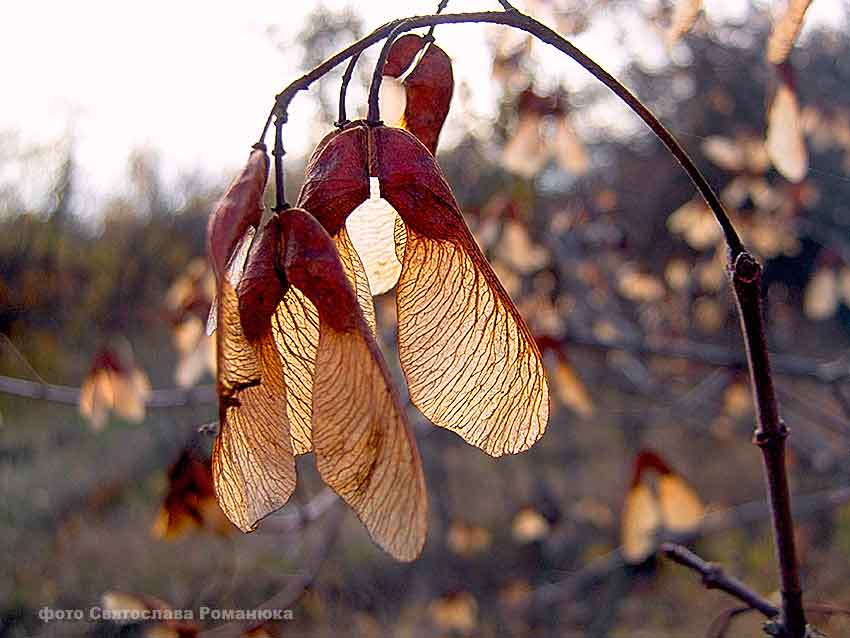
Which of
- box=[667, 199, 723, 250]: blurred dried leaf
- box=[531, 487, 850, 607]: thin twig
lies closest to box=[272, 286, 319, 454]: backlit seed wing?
box=[531, 487, 850, 607]: thin twig

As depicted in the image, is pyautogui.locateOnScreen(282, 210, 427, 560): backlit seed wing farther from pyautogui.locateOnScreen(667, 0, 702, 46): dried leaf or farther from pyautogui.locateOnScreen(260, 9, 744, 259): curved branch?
pyautogui.locateOnScreen(667, 0, 702, 46): dried leaf

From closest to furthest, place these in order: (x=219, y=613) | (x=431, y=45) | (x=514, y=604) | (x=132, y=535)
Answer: (x=431, y=45), (x=219, y=613), (x=514, y=604), (x=132, y=535)

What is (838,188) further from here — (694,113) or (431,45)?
(431,45)

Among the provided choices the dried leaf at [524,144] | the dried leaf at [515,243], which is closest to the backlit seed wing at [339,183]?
the dried leaf at [524,144]

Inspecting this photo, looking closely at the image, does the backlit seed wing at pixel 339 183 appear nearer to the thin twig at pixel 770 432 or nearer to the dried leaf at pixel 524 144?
the thin twig at pixel 770 432

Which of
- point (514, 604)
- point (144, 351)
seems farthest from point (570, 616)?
point (144, 351)
